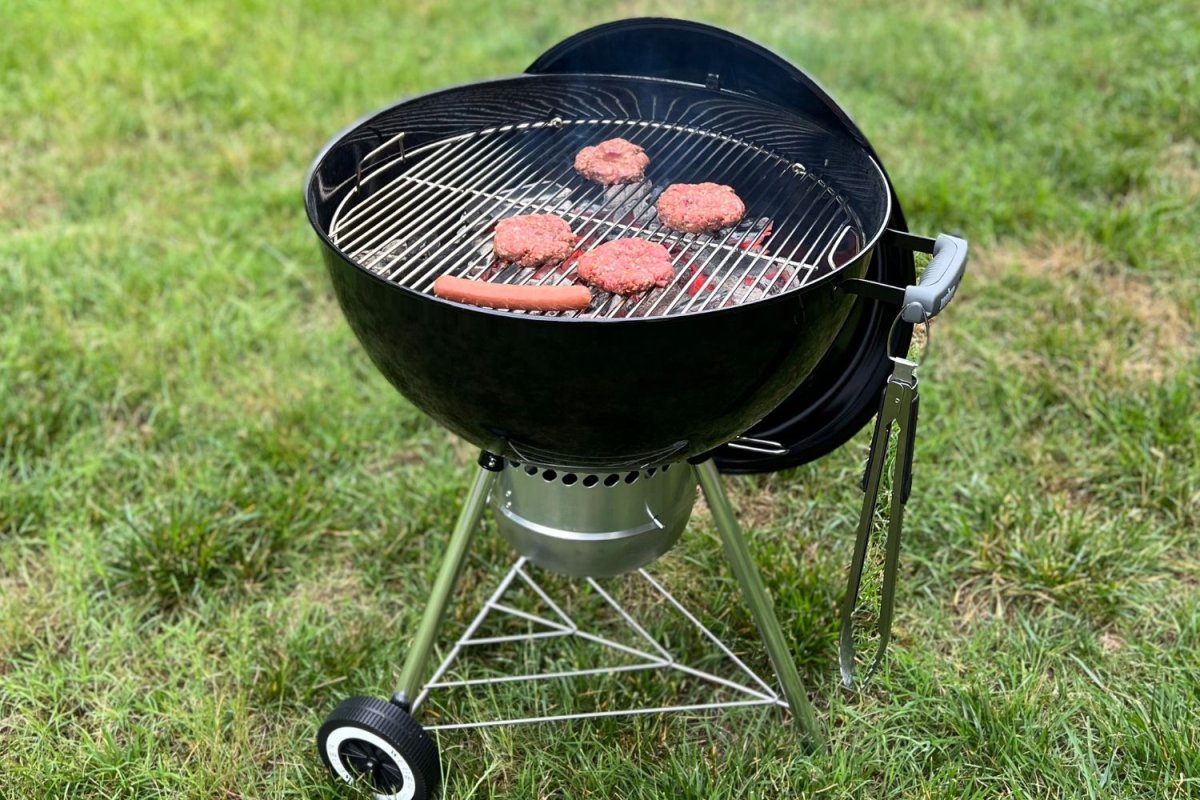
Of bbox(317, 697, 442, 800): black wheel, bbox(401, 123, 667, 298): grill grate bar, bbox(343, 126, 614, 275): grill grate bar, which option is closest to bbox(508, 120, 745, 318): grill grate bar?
bbox(401, 123, 667, 298): grill grate bar

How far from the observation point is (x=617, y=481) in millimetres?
1847

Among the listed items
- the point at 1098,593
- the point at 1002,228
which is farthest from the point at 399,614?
the point at 1002,228

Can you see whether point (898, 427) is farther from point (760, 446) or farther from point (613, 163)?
point (613, 163)

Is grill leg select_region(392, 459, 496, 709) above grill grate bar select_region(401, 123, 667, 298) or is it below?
below

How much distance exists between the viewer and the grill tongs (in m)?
1.45

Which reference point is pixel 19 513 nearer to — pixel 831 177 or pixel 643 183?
pixel 643 183

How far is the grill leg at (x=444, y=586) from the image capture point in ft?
Result: 6.19

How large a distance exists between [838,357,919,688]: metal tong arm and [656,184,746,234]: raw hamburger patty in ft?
1.60

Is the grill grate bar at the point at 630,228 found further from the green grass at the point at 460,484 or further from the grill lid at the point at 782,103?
the green grass at the point at 460,484

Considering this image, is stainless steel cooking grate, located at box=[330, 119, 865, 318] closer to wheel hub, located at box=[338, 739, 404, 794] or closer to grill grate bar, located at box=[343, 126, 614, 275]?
grill grate bar, located at box=[343, 126, 614, 275]

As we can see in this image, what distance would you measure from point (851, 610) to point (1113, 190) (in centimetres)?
266

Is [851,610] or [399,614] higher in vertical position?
[851,610]

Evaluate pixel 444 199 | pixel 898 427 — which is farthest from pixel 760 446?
pixel 444 199

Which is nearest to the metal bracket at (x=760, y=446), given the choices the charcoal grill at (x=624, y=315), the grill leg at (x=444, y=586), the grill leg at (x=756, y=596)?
the charcoal grill at (x=624, y=315)
